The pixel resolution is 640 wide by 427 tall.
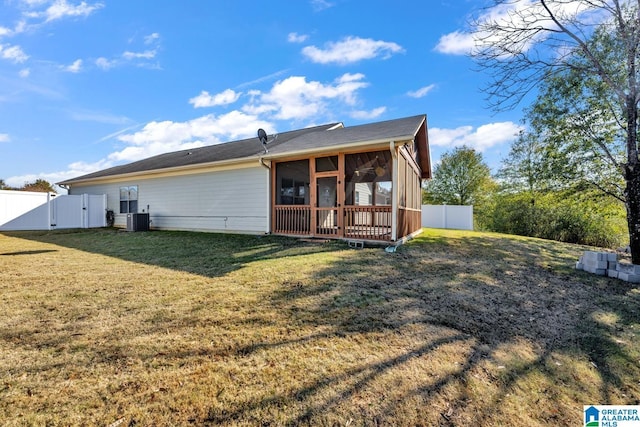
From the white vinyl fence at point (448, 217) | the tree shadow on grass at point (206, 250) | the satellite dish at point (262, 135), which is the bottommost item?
the tree shadow on grass at point (206, 250)

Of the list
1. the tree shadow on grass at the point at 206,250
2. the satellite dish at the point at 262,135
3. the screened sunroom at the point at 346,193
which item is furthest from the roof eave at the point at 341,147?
the tree shadow on grass at the point at 206,250

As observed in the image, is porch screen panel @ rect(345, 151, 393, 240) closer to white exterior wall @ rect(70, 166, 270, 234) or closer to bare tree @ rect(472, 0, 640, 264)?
white exterior wall @ rect(70, 166, 270, 234)

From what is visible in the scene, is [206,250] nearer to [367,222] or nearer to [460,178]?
[367,222]

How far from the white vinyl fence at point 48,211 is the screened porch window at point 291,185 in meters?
11.3

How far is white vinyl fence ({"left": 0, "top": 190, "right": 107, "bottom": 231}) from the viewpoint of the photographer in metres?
13.6

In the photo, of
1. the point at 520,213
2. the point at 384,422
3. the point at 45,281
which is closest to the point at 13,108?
the point at 45,281

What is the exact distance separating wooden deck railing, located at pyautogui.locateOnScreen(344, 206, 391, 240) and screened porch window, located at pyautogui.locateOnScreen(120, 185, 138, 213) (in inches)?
452

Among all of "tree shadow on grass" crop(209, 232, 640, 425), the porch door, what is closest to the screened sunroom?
the porch door

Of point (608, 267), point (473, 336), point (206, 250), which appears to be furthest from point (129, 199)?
point (608, 267)

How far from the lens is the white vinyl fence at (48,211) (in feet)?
44.7

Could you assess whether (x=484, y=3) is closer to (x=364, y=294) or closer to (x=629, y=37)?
(x=629, y=37)

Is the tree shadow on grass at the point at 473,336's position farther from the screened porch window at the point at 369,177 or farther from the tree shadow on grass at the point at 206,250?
the screened porch window at the point at 369,177

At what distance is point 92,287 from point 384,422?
466 centimetres

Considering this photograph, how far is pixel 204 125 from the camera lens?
18.3m
